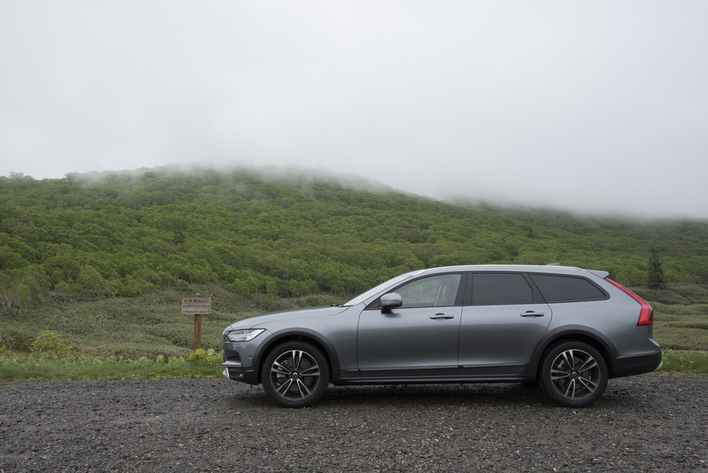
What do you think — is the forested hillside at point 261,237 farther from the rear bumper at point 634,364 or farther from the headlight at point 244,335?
the rear bumper at point 634,364

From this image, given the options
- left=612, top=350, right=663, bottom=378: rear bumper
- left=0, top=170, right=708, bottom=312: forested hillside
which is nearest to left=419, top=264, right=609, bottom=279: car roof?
left=612, top=350, right=663, bottom=378: rear bumper

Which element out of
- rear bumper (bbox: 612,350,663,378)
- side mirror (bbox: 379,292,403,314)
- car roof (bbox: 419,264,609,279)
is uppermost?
car roof (bbox: 419,264,609,279)

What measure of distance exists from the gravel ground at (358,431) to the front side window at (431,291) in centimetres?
113

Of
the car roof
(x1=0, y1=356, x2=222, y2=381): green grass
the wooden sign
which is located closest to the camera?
the car roof

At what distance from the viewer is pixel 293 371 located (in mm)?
5266

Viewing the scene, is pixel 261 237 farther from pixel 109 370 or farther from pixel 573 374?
pixel 573 374

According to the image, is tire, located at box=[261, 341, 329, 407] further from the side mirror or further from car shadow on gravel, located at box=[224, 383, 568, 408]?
the side mirror

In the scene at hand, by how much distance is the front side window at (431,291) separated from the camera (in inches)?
213

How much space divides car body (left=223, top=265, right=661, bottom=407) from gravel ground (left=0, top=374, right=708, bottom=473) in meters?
0.31

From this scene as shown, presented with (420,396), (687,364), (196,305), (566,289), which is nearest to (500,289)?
(566,289)

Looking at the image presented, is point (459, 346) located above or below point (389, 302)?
below


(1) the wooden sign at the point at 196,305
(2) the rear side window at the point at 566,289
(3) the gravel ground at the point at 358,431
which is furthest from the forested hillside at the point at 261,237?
(2) the rear side window at the point at 566,289

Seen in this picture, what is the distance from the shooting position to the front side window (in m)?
5.42

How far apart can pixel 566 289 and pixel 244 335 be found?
3.72 m
